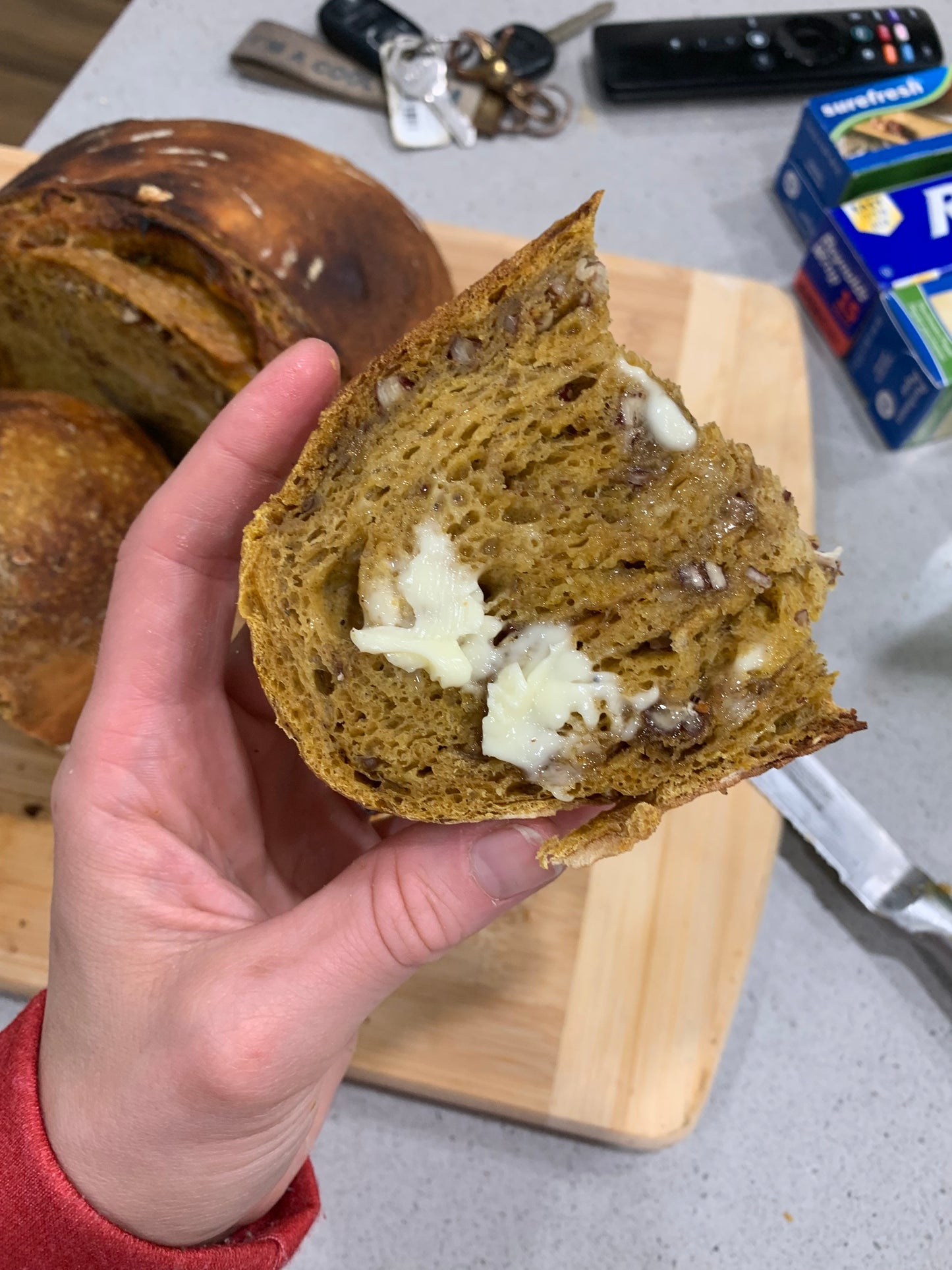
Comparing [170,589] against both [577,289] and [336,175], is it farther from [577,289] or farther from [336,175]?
[336,175]

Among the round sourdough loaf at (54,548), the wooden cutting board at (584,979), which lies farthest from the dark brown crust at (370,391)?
the wooden cutting board at (584,979)

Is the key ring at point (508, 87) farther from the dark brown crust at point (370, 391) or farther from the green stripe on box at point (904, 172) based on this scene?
the dark brown crust at point (370, 391)

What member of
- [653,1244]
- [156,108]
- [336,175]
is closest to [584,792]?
[653,1244]

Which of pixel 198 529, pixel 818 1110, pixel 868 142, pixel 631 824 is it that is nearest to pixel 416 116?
pixel 868 142

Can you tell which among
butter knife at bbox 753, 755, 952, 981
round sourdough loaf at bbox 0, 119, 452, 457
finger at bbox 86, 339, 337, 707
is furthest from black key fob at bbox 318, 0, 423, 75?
butter knife at bbox 753, 755, 952, 981

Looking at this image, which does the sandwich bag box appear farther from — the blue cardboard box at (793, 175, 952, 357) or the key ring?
the key ring
